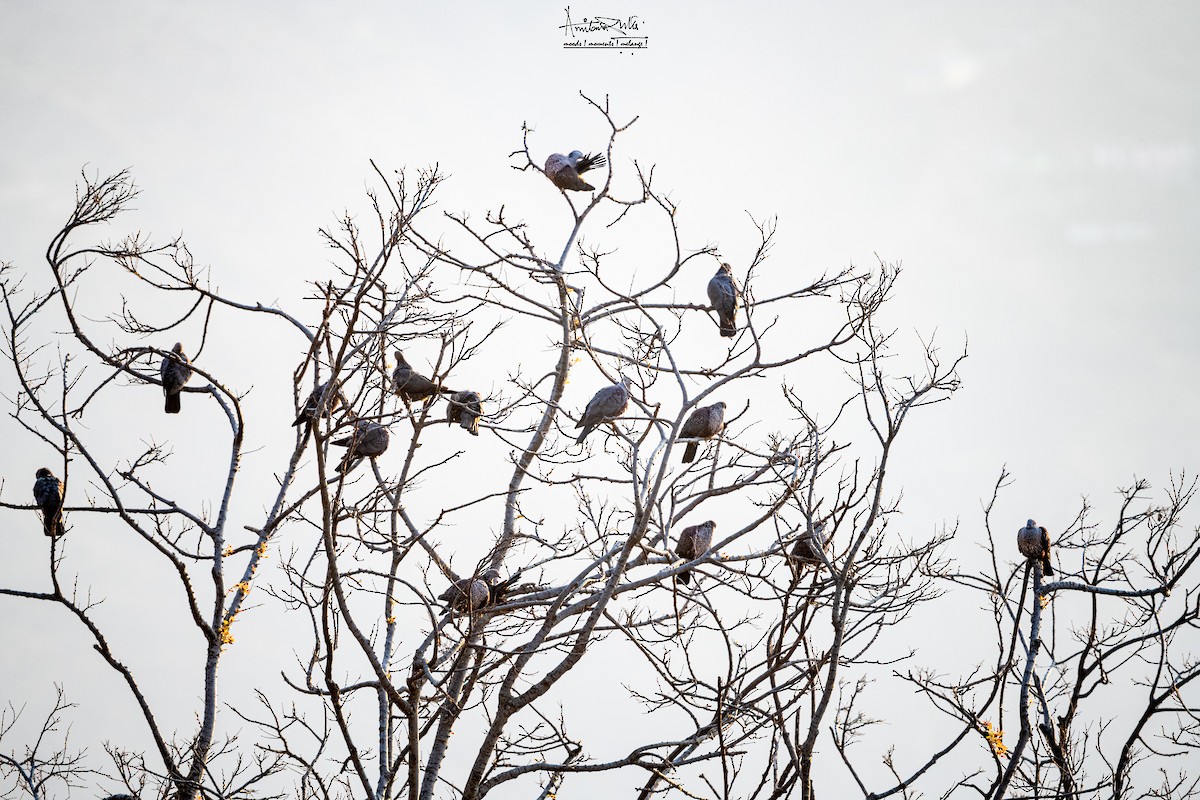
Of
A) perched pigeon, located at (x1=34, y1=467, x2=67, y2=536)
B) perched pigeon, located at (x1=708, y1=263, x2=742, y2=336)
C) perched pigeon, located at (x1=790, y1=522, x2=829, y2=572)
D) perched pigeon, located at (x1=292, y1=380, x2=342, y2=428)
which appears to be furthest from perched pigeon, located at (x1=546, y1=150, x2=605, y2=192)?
perched pigeon, located at (x1=34, y1=467, x2=67, y2=536)

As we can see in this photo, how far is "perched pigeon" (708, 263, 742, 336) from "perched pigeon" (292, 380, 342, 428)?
2.43 metres

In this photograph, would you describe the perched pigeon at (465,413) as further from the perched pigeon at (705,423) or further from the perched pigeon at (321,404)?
the perched pigeon at (705,423)

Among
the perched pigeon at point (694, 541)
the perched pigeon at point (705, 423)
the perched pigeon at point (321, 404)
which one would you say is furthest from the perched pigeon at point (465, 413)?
the perched pigeon at point (694, 541)

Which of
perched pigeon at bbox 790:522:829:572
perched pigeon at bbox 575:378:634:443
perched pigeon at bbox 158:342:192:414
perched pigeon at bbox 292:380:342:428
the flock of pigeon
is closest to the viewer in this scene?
perched pigeon at bbox 292:380:342:428

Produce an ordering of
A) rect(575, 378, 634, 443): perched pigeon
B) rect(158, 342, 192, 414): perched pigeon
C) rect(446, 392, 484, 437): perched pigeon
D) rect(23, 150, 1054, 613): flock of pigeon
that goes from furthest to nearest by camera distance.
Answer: rect(158, 342, 192, 414): perched pigeon → rect(446, 392, 484, 437): perched pigeon → rect(575, 378, 634, 443): perched pigeon → rect(23, 150, 1054, 613): flock of pigeon

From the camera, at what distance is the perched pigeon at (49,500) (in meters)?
6.58

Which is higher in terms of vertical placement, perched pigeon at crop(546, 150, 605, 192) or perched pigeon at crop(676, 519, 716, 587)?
perched pigeon at crop(546, 150, 605, 192)

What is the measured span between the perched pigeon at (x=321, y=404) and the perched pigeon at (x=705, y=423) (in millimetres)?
1953

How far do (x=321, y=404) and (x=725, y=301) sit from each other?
3.19 meters

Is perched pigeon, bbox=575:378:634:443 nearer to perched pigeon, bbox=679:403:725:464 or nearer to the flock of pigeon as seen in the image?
the flock of pigeon

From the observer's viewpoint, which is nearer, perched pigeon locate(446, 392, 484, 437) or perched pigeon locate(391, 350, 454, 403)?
perched pigeon locate(391, 350, 454, 403)

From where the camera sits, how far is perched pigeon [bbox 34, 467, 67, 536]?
259 inches

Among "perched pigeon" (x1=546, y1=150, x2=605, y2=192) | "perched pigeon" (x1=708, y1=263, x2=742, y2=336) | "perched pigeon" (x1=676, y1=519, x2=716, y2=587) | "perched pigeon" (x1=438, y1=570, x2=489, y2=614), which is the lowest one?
"perched pigeon" (x1=438, y1=570, x2=489, y2=614)

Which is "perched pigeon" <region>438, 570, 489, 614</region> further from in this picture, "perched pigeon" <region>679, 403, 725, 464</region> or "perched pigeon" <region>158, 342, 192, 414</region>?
"perched pigeon" <region>158, 342, 192, 414</region>
